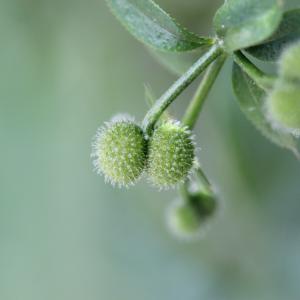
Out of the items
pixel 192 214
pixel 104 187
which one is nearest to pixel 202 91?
pixel 192 214

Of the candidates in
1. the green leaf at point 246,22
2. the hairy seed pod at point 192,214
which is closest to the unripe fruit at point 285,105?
the green leaf at point 246,22

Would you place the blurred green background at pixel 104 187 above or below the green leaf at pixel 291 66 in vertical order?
above

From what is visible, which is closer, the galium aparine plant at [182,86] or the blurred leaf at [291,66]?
the blurred leaf at [291,66]

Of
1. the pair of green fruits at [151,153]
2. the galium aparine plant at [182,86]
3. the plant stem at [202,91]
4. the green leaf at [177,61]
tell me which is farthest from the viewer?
the green leaf at [177,61]

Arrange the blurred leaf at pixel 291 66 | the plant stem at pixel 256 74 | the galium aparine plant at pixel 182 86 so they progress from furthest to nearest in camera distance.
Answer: the galium aparine plant at pixel 182 86
the plant stem at pixel 256 74
the blurred leaf at pixel 291 66

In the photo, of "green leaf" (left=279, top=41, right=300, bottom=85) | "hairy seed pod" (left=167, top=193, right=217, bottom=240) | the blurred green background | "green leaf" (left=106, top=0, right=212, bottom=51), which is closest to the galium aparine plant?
"green leaf" (left=106, top=0, right=212, bottom=51)

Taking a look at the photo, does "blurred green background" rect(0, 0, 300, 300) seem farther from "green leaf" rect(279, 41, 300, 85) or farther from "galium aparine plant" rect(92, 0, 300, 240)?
"green leaf" rect(279, 41, 300, 85)

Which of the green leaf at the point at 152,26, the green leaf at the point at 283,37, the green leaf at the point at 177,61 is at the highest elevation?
→ the green leaf at the point at 177,61

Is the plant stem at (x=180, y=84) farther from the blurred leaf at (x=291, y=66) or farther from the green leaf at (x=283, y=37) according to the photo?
the blurred leaf at (x=291, y=66)
